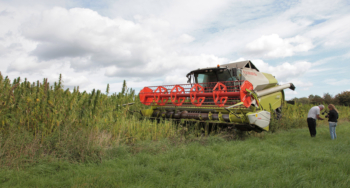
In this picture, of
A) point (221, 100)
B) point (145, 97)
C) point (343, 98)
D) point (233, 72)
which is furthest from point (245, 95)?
point (343, 98)

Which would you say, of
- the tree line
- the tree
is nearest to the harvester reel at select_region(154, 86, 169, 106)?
the tree line

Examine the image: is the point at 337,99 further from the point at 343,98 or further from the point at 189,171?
the point at 189,171

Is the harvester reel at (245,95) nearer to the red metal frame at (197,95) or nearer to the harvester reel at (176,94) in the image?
the red metal frame at (197,95)

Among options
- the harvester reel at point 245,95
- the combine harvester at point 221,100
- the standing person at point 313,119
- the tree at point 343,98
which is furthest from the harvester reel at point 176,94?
the tree at point 343,98

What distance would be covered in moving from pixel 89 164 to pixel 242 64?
7675 millimetres

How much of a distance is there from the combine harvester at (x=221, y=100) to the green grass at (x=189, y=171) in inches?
73.6

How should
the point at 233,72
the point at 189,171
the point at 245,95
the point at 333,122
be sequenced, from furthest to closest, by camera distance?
the point at 233,72 < the point at 333,122 < the point at 245,95 < the point at 189,171

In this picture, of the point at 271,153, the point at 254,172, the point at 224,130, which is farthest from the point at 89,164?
the point at 224,130

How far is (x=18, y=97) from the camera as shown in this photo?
392cm

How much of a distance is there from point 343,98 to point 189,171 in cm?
2657

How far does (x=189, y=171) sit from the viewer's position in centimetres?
328

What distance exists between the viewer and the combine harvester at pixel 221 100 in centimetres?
613

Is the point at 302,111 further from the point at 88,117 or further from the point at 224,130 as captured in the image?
the point at 88,117

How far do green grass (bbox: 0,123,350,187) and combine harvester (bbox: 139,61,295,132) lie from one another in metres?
1.87
